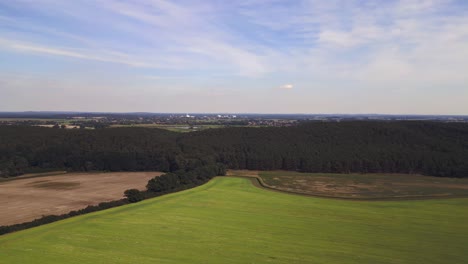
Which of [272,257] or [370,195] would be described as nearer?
[272,257]

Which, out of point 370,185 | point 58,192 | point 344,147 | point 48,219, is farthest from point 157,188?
point 344,147

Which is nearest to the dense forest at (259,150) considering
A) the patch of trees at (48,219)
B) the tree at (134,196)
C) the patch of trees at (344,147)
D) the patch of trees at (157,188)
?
the patch of trees at (344,147)

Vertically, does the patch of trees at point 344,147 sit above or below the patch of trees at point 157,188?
above

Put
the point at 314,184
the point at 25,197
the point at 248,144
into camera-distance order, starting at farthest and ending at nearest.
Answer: the point at 248,144 < the point at 314,184 < the point at 25,197

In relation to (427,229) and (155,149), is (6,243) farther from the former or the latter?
(155,149)

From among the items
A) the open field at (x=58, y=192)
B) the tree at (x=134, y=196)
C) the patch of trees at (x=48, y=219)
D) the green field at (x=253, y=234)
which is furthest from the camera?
the tree at (x=134, y=196)

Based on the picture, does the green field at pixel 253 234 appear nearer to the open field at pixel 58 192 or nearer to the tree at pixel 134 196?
the tree at pixel 134 196

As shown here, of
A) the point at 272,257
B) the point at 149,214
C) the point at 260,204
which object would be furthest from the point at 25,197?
the point at 272,257
